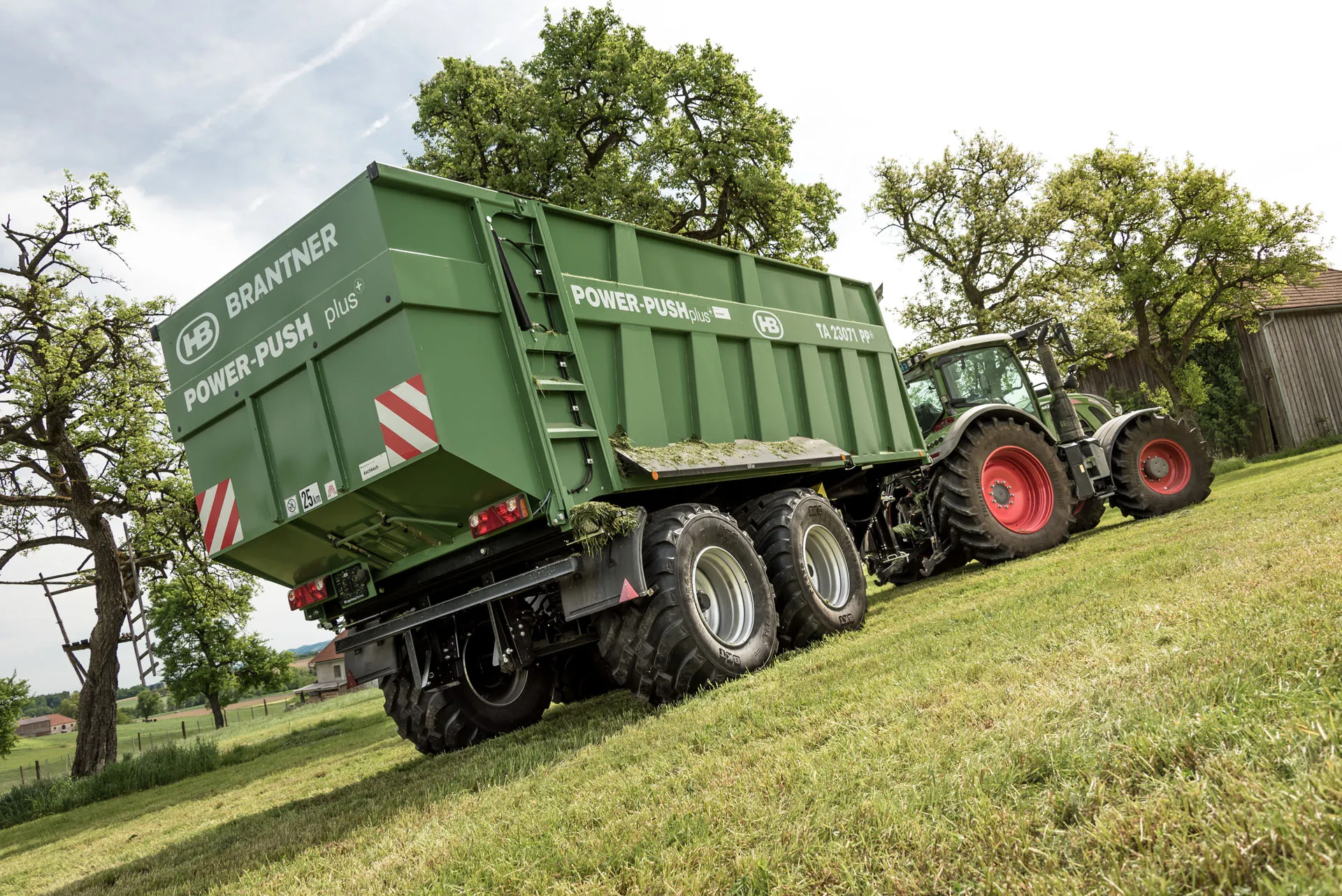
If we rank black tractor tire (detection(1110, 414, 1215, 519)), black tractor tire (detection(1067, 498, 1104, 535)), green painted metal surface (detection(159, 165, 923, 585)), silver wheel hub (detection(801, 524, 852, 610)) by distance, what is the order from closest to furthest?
green painted metal surface (detection(159, 165, 923, 585))
silver wheel hub (detection(801, 524, 852, 610))
black tractor tire (detection(1110, 414, 1215, 519))
black tractor tire (detection(1067, 498, 1104, 535))

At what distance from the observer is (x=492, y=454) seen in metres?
5.05

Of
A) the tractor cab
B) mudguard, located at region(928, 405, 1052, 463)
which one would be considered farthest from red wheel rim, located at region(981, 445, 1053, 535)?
the tractor cab

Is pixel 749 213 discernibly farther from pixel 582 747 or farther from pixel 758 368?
pixel 582 747

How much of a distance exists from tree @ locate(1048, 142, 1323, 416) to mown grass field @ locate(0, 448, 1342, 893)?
20.2 meters

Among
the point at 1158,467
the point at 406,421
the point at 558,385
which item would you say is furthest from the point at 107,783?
the point at 1158,467

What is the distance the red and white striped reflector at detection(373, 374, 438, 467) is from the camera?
191 inches

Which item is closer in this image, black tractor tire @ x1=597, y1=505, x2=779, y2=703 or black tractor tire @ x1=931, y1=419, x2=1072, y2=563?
black tractor tire @ x1=597, y1=505, x2=779, y2=703

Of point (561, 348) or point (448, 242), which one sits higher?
point (448, 242)

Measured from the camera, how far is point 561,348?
563 cm

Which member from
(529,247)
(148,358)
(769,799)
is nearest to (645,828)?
(769,799)

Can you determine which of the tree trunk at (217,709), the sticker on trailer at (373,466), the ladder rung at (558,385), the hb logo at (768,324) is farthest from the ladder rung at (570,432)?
the tree trunk at (217,709)

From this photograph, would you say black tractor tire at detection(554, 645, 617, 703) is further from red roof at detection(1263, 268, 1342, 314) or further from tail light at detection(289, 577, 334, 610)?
red roof at detection(1263, 268, 1342, 314)

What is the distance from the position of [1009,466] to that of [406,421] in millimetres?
7331

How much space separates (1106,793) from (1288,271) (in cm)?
2652
